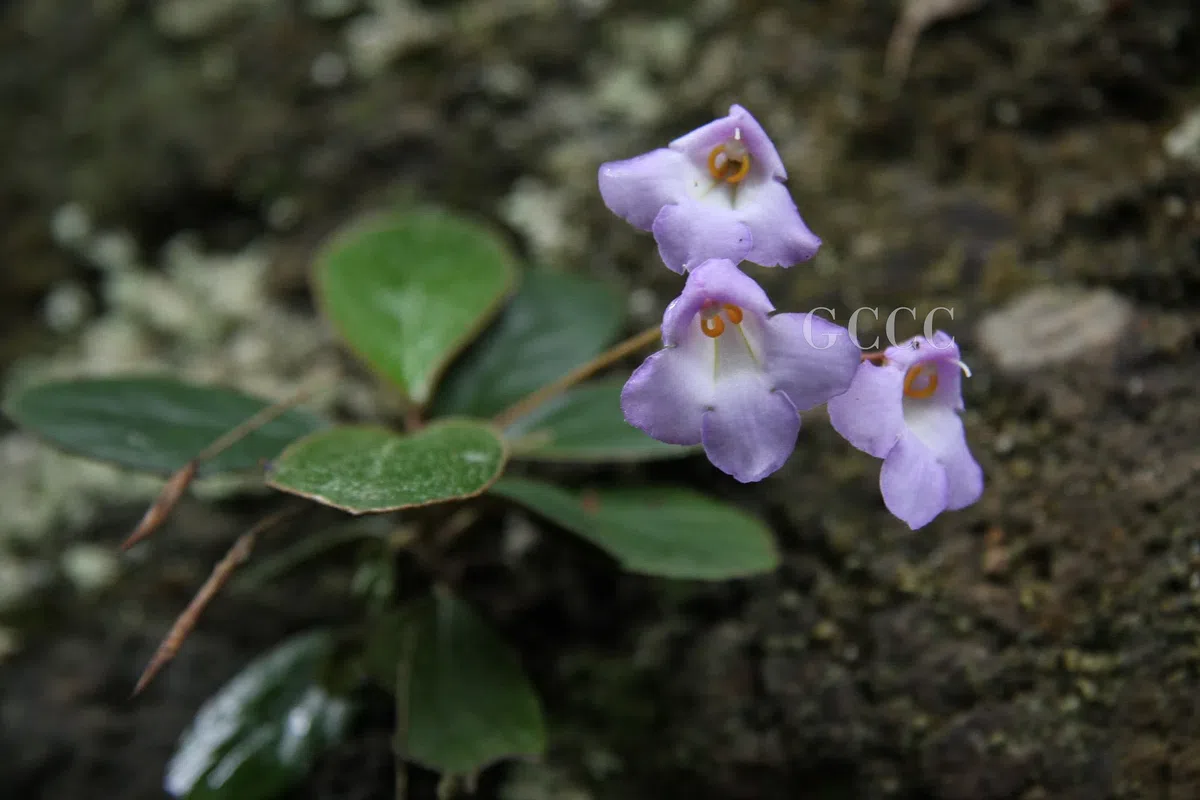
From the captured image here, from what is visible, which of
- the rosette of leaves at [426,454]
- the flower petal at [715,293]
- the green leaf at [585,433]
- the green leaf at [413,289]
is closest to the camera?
the flower petal at [715,293]

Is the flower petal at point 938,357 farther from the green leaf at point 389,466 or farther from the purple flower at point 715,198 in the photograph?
the green leaf at point 389,466

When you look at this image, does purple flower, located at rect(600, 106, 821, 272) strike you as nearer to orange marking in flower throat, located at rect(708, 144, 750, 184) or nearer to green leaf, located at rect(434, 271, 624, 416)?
orange marking in flower throat, located at rect(708, 144, 750, 184)

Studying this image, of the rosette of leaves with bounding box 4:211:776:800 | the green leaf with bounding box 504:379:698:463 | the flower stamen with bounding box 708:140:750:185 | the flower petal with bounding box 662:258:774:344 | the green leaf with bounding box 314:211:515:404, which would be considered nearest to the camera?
the flower petal with bounding box 662:258:774:344

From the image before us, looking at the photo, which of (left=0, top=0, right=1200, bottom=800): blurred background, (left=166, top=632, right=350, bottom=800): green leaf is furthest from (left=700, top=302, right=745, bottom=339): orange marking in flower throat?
(left=166, top=632, right=350, bottom=800): green leaf

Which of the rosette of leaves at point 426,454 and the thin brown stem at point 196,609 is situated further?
the rosette of leaves at point 426,454

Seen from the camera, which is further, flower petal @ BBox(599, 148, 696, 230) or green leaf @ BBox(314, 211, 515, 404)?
green leaf @ BBox(314, 211, 515, 404)

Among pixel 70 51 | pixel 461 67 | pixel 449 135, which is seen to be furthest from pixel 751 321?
pixel 70 51

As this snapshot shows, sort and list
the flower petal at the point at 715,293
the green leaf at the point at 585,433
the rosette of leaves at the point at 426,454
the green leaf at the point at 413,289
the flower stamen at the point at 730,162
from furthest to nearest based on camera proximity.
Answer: the green leaf at the point at 413,289 < the green leaf at the point at 585,433 < the rosette of leaves at the point at 426,454 < the flower stamen at the point at 730,162 < the flower petal at the point at 715,293

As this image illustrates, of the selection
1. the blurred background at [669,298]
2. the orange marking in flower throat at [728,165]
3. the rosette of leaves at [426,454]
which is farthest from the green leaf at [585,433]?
the orange marking in flower throat at [728,165]
